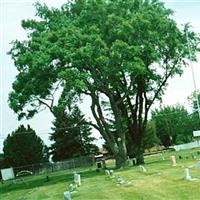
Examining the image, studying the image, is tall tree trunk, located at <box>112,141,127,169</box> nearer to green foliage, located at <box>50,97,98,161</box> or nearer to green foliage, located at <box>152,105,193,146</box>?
green foliage, located at <box>50,97,98,161</box>

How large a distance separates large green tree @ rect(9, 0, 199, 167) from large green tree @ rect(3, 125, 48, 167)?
37843 millimetres

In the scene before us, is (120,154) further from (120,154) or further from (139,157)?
(139,157)

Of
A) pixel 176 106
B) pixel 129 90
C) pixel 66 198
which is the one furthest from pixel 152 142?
pixel 66 198

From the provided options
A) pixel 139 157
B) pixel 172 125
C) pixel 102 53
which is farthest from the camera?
pixel 172 125

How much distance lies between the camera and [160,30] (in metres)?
44.0

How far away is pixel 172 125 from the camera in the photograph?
404 feet

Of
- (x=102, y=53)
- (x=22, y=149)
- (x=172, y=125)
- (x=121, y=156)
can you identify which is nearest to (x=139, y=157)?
(x=121, y=156)

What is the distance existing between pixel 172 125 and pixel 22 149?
158 feet

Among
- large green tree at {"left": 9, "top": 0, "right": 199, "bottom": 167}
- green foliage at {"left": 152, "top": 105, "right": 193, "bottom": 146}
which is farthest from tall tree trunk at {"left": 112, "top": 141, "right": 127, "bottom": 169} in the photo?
green foliage at {"left": 152, "top": 105, "right": 193, "bottom": 146}

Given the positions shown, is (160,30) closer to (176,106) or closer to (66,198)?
(66,198)

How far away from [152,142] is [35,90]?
63779 mm

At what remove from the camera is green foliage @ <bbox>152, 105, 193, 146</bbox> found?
122 meters

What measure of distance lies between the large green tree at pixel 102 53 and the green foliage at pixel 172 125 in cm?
7386

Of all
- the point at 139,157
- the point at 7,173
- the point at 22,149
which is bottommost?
the point at 139,157
